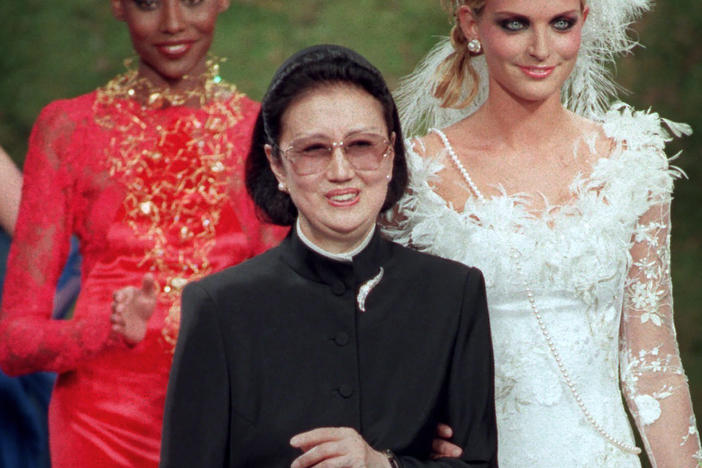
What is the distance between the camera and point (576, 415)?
8.36ft

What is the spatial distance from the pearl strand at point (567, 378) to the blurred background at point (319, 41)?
6.73 ft

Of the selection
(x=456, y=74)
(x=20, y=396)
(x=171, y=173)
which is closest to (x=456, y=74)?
(x=456, y=74)

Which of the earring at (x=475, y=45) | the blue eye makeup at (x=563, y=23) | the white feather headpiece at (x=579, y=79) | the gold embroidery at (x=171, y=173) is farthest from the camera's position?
the gold embroidery at (x=171, y=173)

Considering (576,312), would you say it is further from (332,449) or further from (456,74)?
(332,449)

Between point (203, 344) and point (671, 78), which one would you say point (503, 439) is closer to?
point (203, 344)

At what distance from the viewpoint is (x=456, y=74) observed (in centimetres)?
277

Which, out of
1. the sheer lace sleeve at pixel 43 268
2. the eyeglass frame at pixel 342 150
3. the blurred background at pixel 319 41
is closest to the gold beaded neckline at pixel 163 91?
the sheer lace sleeve at pixel 43 268

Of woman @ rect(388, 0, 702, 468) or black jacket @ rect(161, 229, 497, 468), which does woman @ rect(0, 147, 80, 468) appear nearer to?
woman @ rect(388, 0, 702, 468)

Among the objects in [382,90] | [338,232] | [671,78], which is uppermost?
[671,78]

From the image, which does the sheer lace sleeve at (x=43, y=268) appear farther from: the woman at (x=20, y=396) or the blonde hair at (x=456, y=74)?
the blonde hair at (x=456, y=74)

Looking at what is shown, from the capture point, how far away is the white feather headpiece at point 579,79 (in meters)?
2.76

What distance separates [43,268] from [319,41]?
75.3 inches

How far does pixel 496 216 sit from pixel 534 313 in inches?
7.5

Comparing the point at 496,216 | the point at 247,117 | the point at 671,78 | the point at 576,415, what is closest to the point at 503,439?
the point at 576,415
